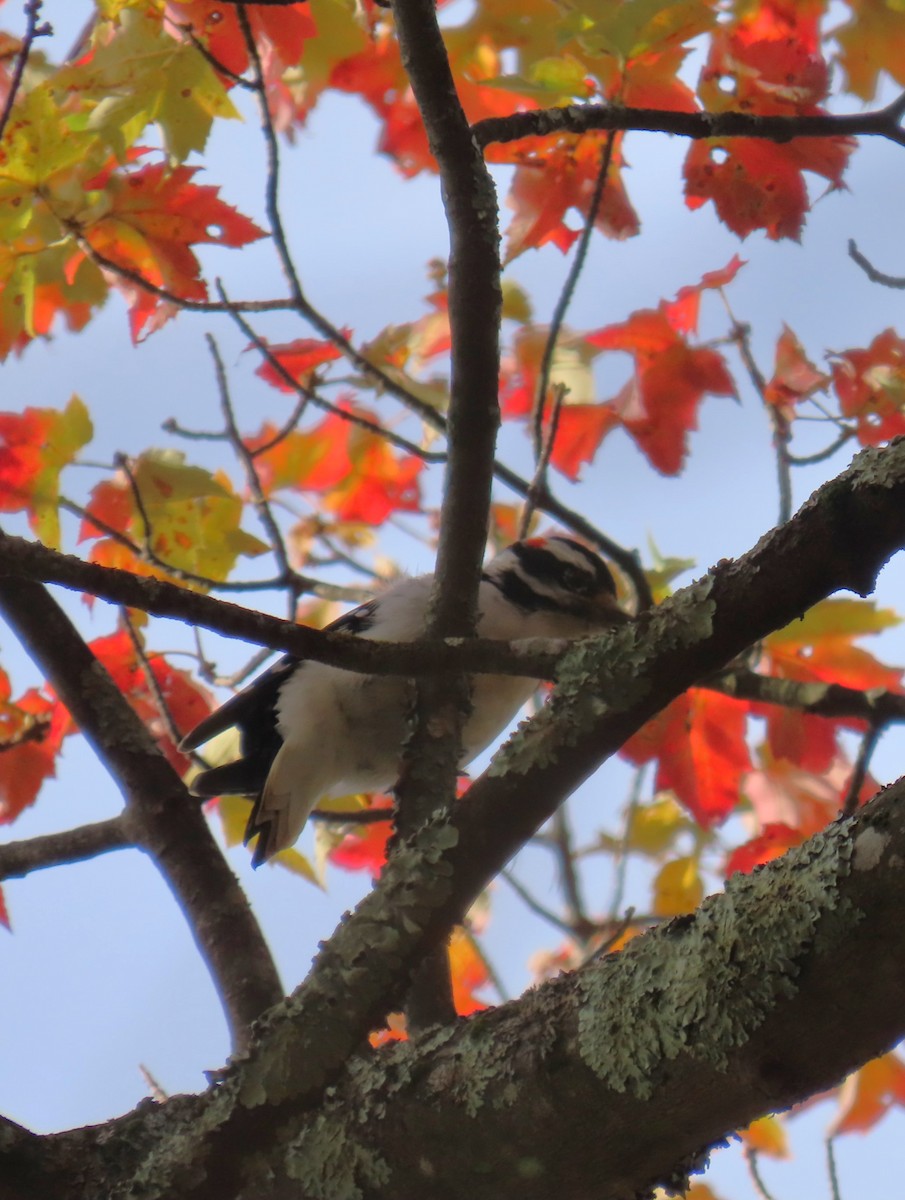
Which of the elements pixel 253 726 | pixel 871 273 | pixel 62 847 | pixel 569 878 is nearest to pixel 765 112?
pixel 871 273

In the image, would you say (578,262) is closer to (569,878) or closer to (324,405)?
(324,405)

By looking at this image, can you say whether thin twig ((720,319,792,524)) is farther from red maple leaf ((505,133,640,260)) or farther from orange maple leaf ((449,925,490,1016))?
orange maple leaf ((449,925,490,1016))

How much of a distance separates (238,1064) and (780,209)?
2.27 m

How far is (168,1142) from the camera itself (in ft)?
5.04

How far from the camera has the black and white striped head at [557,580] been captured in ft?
12.7

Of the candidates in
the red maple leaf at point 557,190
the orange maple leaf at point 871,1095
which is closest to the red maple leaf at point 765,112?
the red maple leaf at point 557,190

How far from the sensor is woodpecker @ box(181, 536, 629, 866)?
3.29 metres

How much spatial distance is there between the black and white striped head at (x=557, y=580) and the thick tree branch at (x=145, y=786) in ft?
4.85

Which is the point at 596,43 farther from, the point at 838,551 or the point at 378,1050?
the point at 378,1050


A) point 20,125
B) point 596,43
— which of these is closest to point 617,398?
point 596,43

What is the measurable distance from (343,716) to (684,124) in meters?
1.85

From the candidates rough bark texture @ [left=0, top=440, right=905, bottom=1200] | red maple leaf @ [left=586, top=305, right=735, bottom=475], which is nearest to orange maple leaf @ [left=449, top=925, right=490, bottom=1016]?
red maple leaf @ [left=586, top=305, right=735, bottom=475]

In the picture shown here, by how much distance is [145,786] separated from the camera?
2676 mm

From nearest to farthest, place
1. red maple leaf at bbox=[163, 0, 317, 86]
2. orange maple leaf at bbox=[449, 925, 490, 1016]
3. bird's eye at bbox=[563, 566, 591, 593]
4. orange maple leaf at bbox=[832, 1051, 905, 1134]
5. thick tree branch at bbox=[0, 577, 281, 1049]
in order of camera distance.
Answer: thick tree branch at bbox=[0, 577, 281, 1049], red maple leaf at bbox=[163, 0, 317, 86], orange maple leaf at bbox=[832, 1051, 905, 1134], bird's eye at bbox=[563, 566, 591, 593], orange maple leaf at bbox=[449, 925, 490, 1016]
